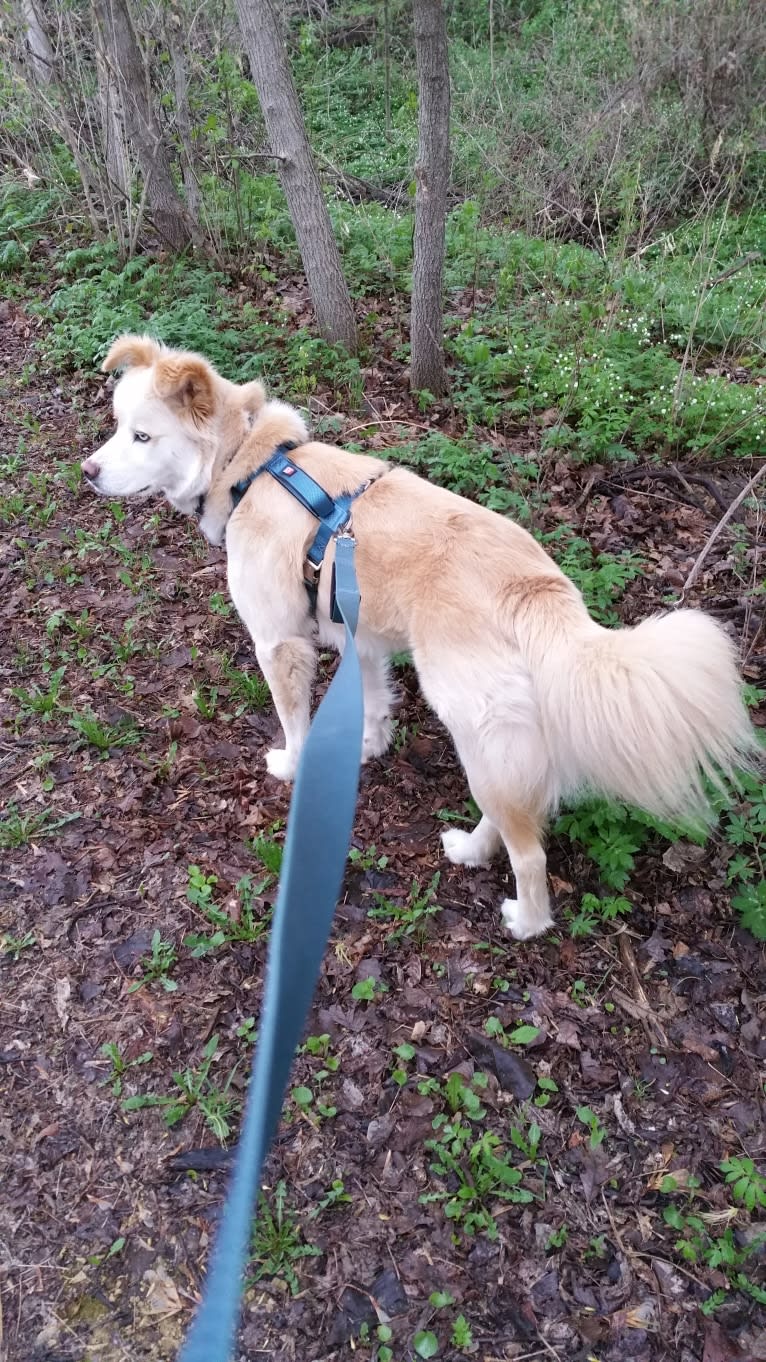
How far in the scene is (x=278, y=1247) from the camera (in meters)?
2.18

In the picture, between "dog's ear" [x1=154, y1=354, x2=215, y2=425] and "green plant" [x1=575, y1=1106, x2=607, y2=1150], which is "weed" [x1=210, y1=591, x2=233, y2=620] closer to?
"dog's ear" [x1=154, y1=354, x2=215, y2=425]

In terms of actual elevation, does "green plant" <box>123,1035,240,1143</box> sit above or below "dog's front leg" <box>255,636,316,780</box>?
below

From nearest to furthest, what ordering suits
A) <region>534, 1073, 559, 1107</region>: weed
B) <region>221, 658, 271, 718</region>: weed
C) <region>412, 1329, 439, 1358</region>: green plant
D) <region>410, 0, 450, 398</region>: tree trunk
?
<region>412, 1329, 439, 1358</region>: green plant → <region>534, 1073, 559, 1107</region>: weed → <region>221, 658, 271, 718</region>: weed → <region>410, 0, 450, 398</region>: tree trunk

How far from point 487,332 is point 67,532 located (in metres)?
3.52

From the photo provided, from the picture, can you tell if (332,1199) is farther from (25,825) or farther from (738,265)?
(738,265)

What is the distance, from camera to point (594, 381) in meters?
4.91

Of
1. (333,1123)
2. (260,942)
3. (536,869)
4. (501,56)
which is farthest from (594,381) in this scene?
(501,56)

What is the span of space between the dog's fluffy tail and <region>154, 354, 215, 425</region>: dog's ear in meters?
1.87

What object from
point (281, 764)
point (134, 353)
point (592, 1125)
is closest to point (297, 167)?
point (134, 353)

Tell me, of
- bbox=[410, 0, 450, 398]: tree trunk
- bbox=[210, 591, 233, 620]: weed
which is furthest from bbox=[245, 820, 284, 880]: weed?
bbox=[410, 0, 450, 398]: tree trunk

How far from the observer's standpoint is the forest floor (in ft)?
6.93

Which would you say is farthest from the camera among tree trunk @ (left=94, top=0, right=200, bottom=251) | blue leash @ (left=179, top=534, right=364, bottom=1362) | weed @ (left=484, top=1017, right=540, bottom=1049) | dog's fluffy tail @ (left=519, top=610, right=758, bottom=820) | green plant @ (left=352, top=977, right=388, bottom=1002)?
tree trunk @ (left=94, top=0, right=200, bottom=251)

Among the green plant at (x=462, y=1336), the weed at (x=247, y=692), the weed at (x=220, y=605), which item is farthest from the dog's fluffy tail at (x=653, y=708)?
the weed at (x=220, y=605)

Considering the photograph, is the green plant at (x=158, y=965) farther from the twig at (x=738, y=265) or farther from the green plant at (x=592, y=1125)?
the twig at (x=738, y=265)
